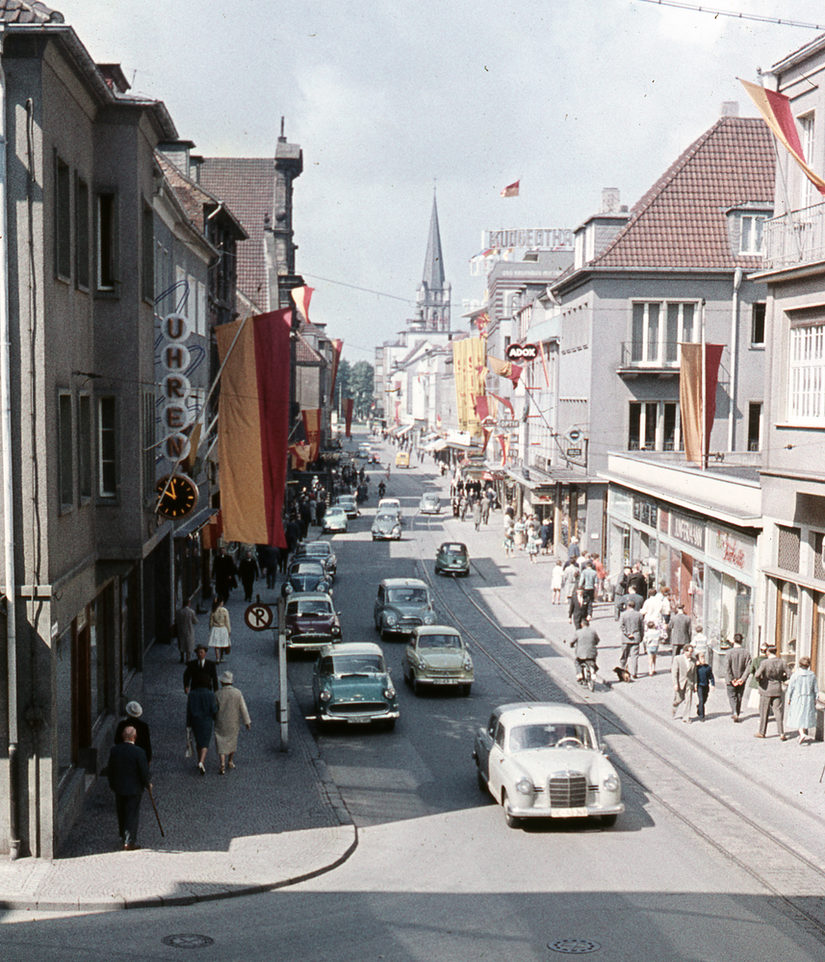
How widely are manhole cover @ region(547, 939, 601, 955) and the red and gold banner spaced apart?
6145cm

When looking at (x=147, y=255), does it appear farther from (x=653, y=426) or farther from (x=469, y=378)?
(x=469, y=378)

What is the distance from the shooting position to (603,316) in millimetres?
44375

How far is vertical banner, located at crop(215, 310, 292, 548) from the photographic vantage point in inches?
809

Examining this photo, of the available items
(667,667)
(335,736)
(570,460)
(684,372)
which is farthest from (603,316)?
(335,736)

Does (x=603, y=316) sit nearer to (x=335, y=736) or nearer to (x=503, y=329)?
(x=335, y=736)

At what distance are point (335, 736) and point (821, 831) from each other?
28.5 feet

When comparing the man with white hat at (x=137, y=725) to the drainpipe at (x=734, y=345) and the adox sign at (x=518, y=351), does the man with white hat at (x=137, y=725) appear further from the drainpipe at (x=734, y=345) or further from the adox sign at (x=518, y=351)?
the adox sign at (x=518, y=351)

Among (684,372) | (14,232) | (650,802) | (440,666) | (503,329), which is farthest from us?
(503,329)

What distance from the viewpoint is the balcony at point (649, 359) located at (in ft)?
145

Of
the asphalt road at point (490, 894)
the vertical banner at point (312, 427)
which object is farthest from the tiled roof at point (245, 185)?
the asphalt road at point (490, 894)

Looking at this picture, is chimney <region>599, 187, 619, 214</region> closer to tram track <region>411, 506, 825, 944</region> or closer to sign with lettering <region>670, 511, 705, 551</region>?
sign with lettering <region>670, 511, 705, 551</region>

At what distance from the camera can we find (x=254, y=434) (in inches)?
814

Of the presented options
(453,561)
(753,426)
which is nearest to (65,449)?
(453,561)

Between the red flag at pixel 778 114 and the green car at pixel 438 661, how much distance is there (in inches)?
440
